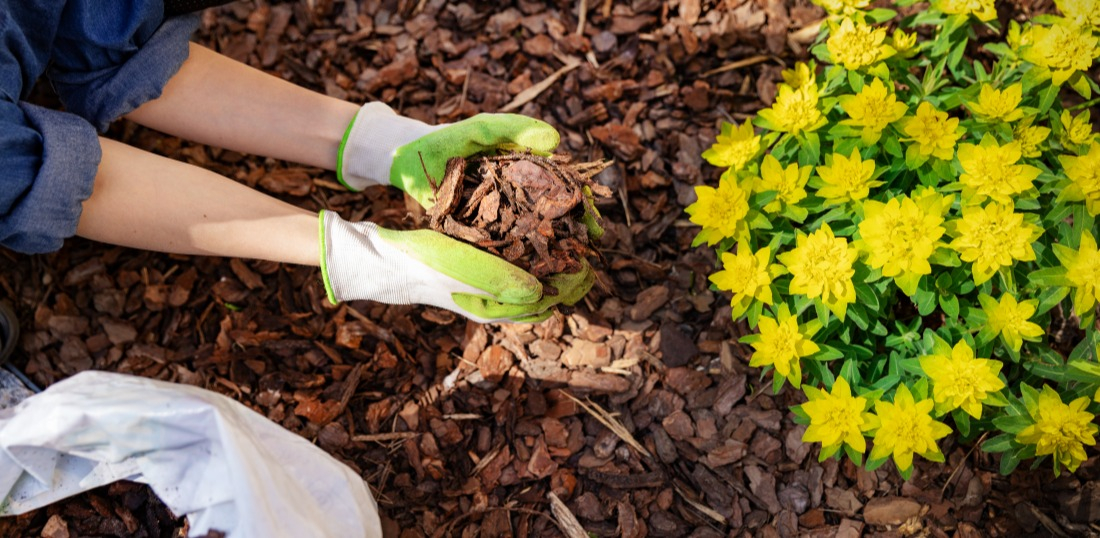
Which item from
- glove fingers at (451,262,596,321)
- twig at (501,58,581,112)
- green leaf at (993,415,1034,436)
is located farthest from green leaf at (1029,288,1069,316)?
twig at (501,58,581,112)

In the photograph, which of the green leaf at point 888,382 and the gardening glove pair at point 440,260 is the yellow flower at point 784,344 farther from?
the gardening glove pair at point 440,260

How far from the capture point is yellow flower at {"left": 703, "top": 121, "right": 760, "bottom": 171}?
1770 mm

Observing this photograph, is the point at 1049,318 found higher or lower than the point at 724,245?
lower

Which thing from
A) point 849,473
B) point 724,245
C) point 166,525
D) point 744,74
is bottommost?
point 849,473

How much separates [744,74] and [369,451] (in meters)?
1.59

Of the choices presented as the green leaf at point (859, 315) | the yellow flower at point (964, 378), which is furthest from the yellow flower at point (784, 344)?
the yellow flower at point (964, 378)

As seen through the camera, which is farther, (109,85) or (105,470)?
(109,85)

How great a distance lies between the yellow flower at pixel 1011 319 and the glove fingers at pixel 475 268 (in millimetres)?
977

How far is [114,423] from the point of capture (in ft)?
5.04

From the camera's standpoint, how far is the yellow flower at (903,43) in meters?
1.80

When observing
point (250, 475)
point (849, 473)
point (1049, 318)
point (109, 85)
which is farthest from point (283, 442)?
point (1049, 318)

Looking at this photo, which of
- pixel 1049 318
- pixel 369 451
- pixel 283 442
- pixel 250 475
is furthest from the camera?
pixel 369 451

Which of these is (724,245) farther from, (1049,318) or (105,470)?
(105,470)

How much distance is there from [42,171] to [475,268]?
3.01 feet
